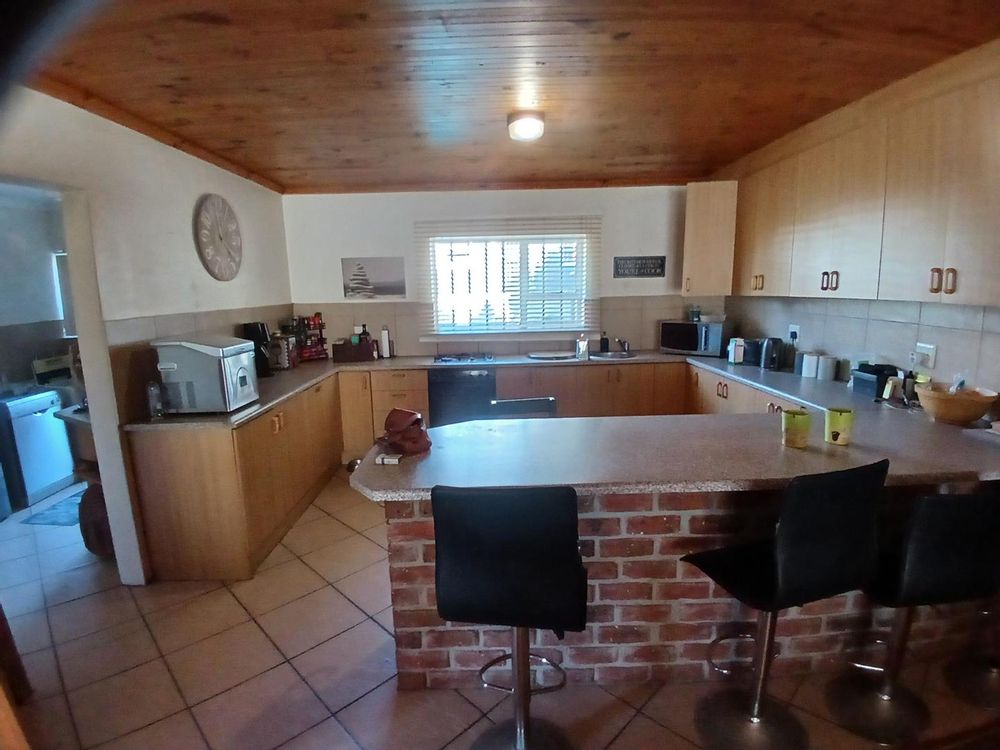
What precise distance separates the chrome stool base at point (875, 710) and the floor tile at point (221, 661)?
84.0 inches

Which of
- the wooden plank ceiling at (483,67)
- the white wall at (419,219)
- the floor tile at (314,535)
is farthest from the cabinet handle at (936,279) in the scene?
the floor tile at (314,535)

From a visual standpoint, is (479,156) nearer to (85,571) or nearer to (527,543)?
(527,543)

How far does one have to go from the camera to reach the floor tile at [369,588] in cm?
247

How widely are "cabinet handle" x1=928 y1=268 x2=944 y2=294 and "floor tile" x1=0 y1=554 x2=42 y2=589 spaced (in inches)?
184

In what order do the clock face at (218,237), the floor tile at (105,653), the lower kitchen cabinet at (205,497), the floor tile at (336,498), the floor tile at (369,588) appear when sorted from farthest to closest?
the floor tile at (336,498) → the clock face at (218,237) → the lower kitchen cabinet at (205,497) → the floor tile at (369,588) → the floor tile at (105,653)

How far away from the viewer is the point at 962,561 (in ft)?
5.09

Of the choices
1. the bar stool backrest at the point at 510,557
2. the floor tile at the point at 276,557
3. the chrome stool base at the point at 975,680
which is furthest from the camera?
the floor tile at the point at 276,557

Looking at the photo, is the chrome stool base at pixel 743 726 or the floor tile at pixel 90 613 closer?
the chrome stool base at pixel 743 726

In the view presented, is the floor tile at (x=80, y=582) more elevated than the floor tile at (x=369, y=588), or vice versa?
the floor tile at (x=369, y=588)

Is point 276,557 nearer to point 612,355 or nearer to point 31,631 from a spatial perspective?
point 31,631

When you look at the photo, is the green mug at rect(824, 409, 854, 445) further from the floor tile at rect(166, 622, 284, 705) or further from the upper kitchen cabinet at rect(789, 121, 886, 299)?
the floor tile at rect(166, 622, 284, 705)

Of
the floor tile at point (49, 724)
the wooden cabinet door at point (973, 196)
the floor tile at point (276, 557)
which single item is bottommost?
the floor tile at point (49, 724)

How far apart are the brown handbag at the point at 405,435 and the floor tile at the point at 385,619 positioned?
100 centimetres

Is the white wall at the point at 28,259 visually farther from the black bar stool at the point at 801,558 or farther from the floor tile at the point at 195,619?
the black bar stool at the point at 801,558
